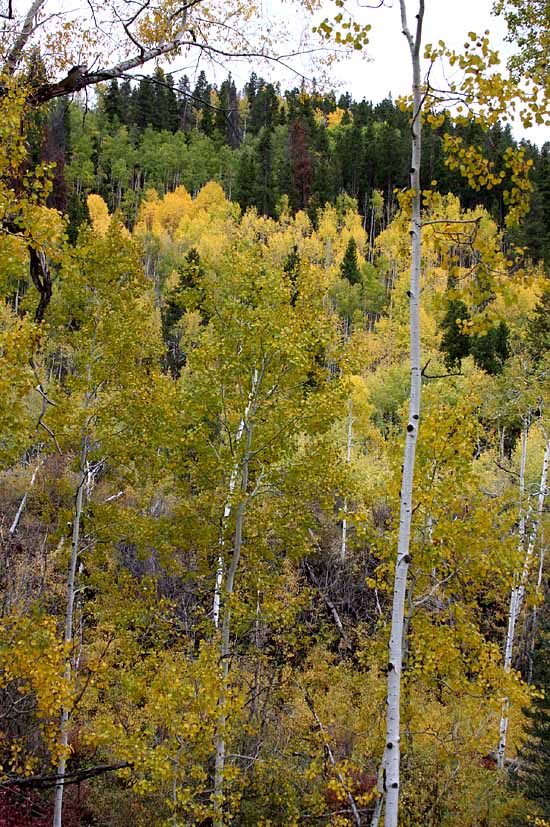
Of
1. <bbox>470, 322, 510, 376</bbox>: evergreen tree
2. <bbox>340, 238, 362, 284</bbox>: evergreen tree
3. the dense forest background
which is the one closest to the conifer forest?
<bbox>470, 322, 510, 376</bbox>: evergreen tree

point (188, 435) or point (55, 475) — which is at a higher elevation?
point (188, 435)

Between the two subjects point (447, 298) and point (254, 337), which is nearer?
point (447, 298)

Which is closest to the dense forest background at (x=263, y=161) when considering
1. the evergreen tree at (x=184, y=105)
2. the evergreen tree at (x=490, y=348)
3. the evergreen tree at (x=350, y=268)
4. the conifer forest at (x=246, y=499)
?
the evergreen tree at (x=350, y=268)

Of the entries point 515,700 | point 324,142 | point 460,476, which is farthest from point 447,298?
point 324,142

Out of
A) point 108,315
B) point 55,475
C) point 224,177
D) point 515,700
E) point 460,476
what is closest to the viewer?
point 515,700

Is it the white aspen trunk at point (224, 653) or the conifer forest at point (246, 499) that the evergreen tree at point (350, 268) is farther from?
the white aspen trunk at point (224, 653)

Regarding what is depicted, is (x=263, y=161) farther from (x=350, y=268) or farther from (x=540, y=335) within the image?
(x=540, y=335)

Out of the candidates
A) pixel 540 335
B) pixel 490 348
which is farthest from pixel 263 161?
pixel 540 335

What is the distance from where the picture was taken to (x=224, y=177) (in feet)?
228

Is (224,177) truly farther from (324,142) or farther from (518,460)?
(518,460)

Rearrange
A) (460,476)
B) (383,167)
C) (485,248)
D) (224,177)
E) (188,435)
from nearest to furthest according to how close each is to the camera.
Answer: (485,248) < (460,476) < (188,435) < (383,167) < (224,177)

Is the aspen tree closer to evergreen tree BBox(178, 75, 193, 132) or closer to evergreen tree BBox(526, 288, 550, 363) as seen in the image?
evergreen tree BBox(178, 75, 193, 132)

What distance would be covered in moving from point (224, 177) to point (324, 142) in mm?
11144

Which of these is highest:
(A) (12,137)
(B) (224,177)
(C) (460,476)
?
(B) (224,177)
